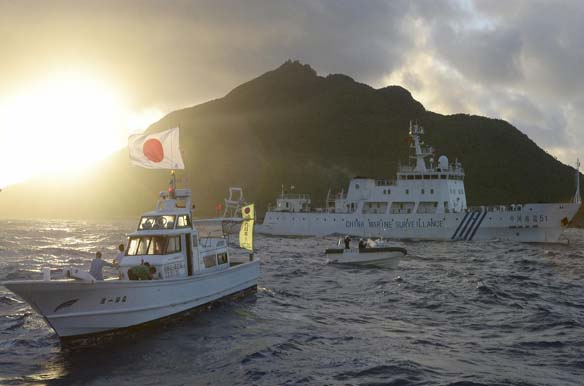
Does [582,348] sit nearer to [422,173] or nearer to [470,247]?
[470,247]

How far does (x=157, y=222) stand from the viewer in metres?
19.1

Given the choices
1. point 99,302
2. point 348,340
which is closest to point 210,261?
point 99,302

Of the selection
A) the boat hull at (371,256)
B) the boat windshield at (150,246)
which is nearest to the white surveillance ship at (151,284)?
the boat windshield at (150,246)

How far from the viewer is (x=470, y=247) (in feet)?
161

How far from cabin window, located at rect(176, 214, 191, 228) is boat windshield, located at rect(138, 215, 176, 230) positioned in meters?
0.23

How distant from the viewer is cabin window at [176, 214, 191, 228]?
1927 centimetres

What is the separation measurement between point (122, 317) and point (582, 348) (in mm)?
14697

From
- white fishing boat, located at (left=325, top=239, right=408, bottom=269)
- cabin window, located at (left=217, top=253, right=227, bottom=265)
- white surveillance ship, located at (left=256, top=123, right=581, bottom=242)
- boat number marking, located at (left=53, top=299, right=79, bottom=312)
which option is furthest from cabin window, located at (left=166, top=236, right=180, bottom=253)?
white surveillance ship, located at (left=256, top=123, right=581, bottom=242)

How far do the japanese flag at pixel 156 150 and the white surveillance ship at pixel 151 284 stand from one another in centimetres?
131

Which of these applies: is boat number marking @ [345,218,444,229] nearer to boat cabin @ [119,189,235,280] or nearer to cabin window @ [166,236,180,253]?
boat cabin @ [119,189,235,280]

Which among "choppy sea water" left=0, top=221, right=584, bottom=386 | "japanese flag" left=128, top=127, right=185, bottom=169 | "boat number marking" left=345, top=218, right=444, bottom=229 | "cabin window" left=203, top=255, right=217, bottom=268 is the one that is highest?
"japanese flag" left=128, top=127, right=185, bottom=169

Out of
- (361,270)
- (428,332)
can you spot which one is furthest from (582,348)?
(361,270)

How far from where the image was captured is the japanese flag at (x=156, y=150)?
1972 centimetres

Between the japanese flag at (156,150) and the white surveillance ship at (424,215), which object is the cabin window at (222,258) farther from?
the white surveillance ship at (424,215)
